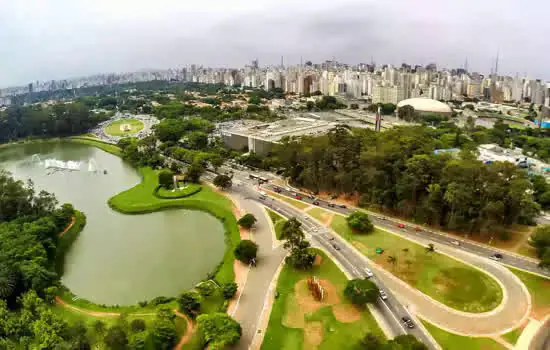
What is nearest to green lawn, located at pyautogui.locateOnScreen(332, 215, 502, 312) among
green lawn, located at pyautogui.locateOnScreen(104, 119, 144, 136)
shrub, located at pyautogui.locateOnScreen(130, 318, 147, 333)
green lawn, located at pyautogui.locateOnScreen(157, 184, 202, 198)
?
shrub, located at pyautogui.locateOnScreen(130, 318, 147, 333)

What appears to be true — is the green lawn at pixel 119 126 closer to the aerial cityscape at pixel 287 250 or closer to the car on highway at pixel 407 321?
the aerial cityscape at pixel 287 250

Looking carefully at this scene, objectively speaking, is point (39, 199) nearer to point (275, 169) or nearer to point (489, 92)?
point (275, 169)

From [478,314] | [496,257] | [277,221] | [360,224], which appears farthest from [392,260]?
[277,221]

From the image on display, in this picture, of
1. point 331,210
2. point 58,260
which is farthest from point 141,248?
point 331,210

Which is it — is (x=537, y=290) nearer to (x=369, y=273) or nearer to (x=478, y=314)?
(x=478, y=314)

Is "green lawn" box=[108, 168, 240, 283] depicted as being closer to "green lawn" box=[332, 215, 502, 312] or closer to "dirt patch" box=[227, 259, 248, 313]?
"dirt patch" box=[227, 259, 248, 313]
